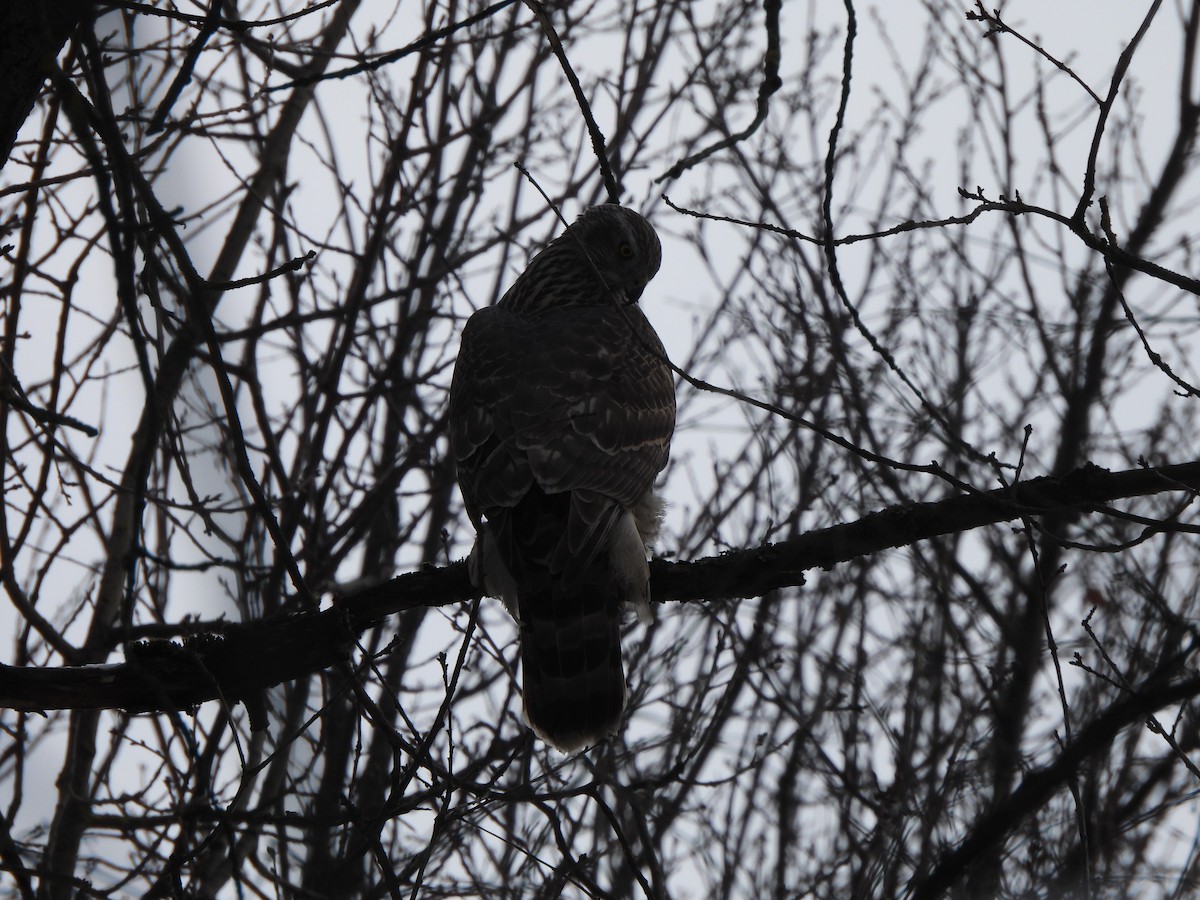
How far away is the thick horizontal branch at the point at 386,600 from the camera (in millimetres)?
3365

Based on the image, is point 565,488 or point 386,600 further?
point 565,488

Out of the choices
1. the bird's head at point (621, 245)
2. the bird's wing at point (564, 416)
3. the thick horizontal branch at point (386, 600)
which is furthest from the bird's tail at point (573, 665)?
the bird's head at point (621, 245)

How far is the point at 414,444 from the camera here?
6133 mm

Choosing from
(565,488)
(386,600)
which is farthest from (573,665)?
(386,600)

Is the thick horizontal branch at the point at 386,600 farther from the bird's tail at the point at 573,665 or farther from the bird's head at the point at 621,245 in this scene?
the bird's head at the point at 621,245

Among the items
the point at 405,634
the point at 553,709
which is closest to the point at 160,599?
the point at 405,634

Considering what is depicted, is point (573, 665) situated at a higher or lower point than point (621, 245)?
lower

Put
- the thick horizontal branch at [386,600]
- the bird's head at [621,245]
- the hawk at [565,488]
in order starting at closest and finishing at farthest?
the thick horizontal branch at [386,600] < the hawk at [565,488] < the bird's head at [621,245]

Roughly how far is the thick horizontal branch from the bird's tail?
1.64ft

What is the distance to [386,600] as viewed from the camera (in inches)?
150

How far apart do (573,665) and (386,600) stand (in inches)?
28.8

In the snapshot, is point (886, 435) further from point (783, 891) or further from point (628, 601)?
point (628, 601)

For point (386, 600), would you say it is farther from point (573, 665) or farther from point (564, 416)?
point (564, 416)

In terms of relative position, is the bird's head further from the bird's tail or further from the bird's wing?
the bird's tail
